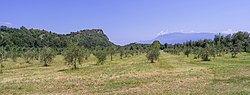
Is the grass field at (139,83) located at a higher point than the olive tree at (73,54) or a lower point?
lower

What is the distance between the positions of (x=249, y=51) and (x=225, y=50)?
64.2 ft

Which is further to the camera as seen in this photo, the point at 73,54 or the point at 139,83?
the point at 73,54

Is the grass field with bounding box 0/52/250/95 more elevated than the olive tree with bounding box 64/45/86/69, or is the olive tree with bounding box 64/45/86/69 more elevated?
the olive tree with bounding box 64/45/86/69

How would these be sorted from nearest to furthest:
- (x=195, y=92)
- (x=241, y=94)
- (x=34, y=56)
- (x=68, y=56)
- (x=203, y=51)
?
(x=241, y=94), (x=195, y=92), (x=68, y=56), (x=203, y=51), (x=34, y=56)

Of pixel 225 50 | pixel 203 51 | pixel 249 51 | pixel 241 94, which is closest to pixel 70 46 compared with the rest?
pixel 203 51

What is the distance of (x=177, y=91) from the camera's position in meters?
32.0

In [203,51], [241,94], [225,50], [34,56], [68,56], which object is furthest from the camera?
[225,50]

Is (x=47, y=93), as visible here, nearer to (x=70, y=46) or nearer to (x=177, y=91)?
(x=177, y=91)

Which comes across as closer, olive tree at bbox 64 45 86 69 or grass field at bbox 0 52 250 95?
grass field at bbox 0 52 250 95

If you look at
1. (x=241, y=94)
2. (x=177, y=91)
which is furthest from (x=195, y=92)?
(x=241, y=94)

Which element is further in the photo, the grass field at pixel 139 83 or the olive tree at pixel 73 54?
the olive tree at pixel 73 54

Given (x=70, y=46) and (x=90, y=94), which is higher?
(x=70, y=46)

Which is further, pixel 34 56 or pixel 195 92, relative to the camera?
pixel 34 56

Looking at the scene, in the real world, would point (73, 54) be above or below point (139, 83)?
above
